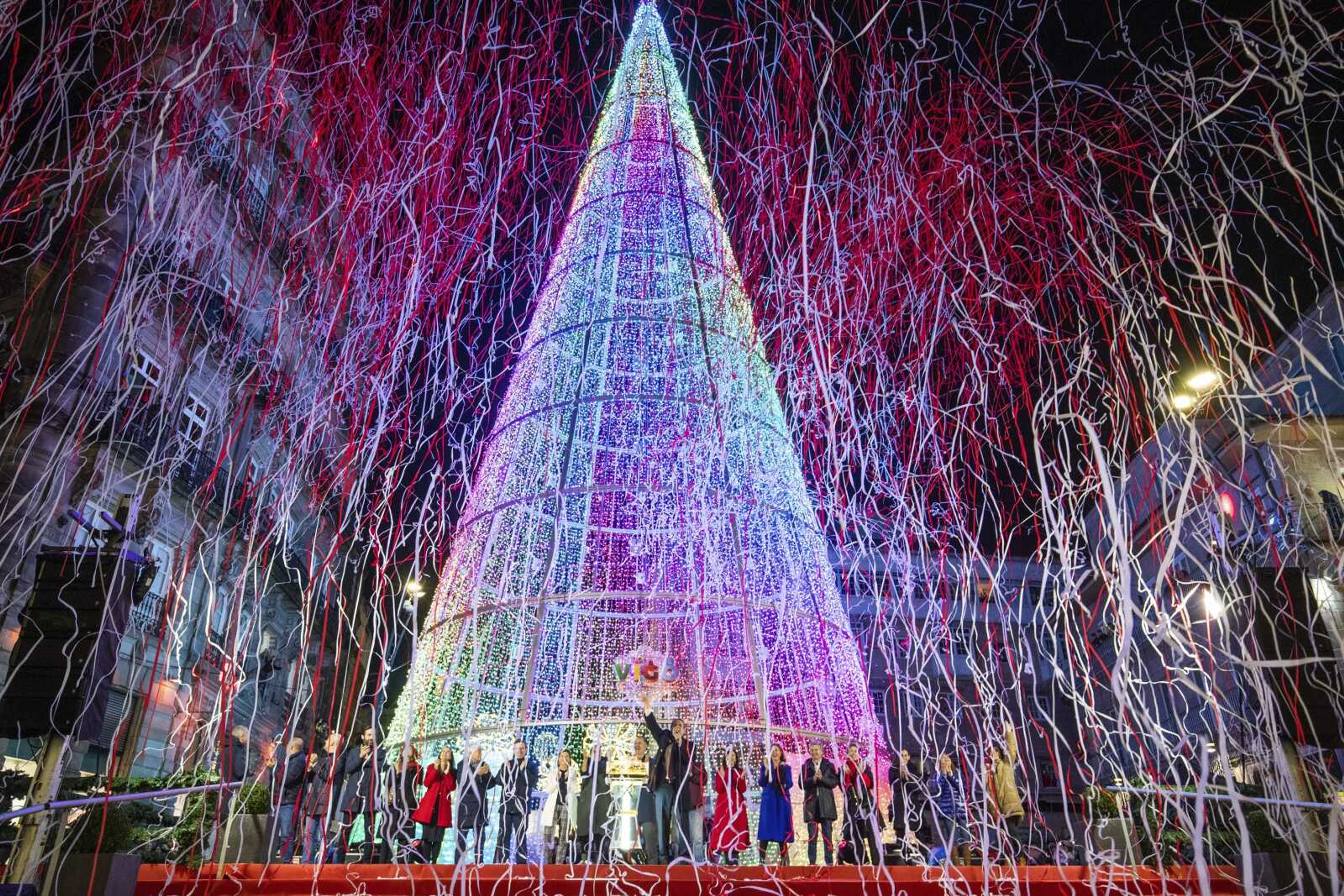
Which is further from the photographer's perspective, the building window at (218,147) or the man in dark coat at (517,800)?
the building window at (218,147)

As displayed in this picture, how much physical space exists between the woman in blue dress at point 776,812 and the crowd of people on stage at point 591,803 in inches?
0.5

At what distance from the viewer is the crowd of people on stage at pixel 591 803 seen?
24.4 ft

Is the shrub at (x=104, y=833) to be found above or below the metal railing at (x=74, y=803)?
below

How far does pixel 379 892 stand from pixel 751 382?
652 centimetres

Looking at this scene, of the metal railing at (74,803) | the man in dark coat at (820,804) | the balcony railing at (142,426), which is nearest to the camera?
the metal railing at (74,803)

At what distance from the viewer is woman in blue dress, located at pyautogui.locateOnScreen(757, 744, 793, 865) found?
7.57m

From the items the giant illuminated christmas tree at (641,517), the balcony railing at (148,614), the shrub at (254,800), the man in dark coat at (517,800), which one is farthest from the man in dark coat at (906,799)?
the balcony railing at (148,614)

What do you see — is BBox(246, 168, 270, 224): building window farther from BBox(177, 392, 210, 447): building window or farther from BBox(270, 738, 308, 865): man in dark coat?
BBox(270, 738, 308, 865): man in dark coat

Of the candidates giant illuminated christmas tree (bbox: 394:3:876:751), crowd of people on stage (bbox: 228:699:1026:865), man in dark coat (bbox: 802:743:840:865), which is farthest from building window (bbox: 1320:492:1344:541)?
man in dark coat (bbox: 802:743:840:865)

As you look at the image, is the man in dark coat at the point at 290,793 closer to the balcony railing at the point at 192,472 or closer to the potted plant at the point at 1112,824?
the potted plant at the point at 1112,824

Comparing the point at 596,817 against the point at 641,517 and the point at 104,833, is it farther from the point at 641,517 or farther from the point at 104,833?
the point at 104,833

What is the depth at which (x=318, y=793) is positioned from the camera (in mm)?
8000

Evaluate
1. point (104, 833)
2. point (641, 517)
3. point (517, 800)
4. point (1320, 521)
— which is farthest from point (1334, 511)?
point (104, 833)

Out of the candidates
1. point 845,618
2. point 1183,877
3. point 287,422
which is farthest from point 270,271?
point 1183,877
